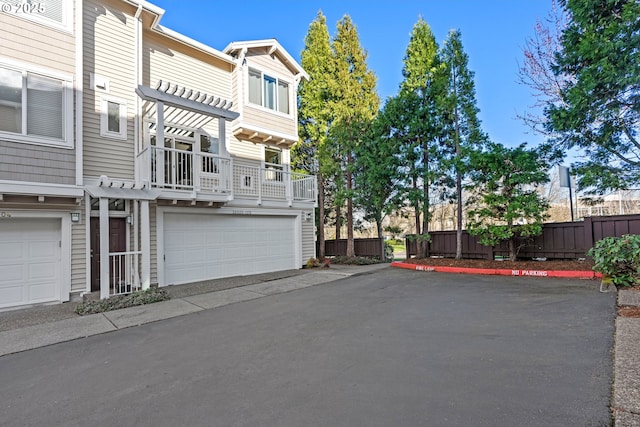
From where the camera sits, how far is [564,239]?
959cm

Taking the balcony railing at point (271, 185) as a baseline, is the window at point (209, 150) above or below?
above

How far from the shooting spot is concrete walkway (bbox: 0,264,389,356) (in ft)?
17.5

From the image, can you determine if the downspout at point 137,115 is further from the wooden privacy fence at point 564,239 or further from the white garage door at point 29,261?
the wooden privacy fence at point 564,239

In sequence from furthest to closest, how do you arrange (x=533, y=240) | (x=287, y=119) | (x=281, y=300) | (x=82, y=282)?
1. (x=287, y=119)
2. (x=533, y=240)
3. (x=82, y=282)
4. (x=281, y=300)

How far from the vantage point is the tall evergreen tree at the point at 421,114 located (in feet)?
38.2

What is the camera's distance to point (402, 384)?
3.10m

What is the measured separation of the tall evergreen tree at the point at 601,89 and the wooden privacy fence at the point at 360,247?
8.73 metres

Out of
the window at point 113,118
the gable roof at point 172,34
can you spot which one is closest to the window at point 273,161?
the gable roof at point 172,34

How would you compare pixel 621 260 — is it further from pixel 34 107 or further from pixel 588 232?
pixel 34 107

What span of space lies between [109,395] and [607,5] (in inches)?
509

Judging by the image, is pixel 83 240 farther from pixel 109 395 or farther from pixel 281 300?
pixel 109 395

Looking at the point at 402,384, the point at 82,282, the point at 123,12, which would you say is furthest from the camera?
the point at 123,12

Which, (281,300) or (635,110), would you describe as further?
(635,110)

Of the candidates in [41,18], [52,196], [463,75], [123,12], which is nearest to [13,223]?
[52,196]
